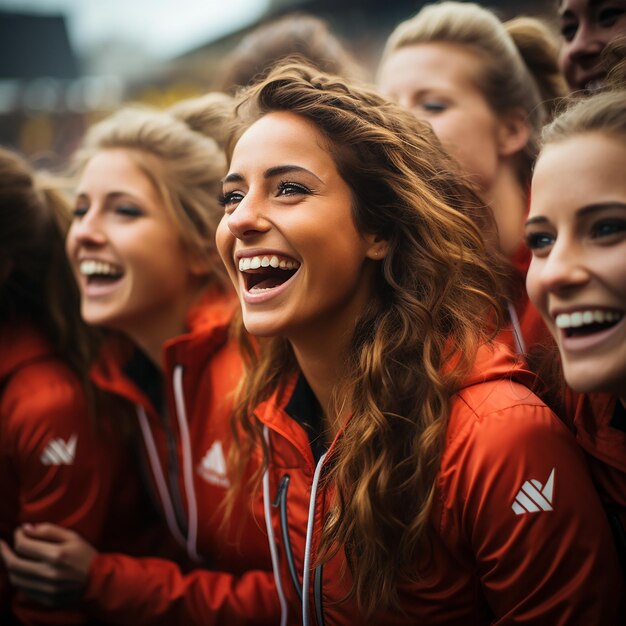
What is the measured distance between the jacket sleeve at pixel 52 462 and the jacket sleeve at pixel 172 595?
0.68ft

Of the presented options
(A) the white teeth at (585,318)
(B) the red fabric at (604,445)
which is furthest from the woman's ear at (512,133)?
(A) the white teeth at (585,318)

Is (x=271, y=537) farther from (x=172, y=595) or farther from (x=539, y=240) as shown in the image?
(x=539, y=240)

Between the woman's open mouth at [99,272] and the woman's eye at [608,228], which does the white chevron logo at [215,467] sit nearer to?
the woman's open mouth at [99,272]

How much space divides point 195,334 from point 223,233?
2.39 feet

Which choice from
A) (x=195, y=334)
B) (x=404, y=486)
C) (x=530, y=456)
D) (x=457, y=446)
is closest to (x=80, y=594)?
(x=195, y=334)

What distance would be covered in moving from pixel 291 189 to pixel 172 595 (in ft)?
5.01

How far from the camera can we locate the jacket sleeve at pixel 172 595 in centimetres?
235

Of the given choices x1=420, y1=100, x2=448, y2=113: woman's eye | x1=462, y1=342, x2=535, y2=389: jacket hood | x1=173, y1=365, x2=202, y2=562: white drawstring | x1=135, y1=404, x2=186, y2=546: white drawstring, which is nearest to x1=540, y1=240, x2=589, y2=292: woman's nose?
x1=462, y1=342, x2=535, y2=389: jacket hood

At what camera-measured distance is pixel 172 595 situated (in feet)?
8.05

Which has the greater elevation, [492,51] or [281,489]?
[492,51]

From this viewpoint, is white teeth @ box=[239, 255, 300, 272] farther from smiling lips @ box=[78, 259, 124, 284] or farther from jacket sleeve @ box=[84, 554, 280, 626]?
jacket sleeve @ box=[84, 554, 280, 626]

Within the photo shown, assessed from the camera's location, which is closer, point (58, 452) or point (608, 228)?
point (608, 228)

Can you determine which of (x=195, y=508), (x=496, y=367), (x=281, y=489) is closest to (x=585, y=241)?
(x=496, y=367)

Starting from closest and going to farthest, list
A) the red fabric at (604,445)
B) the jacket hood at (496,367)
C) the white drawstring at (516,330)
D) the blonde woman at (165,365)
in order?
the red fabric at (604,445) < the jacket hood at (496,367) < the white drawstring at (516,330) < the blonde woman at (165,365)
